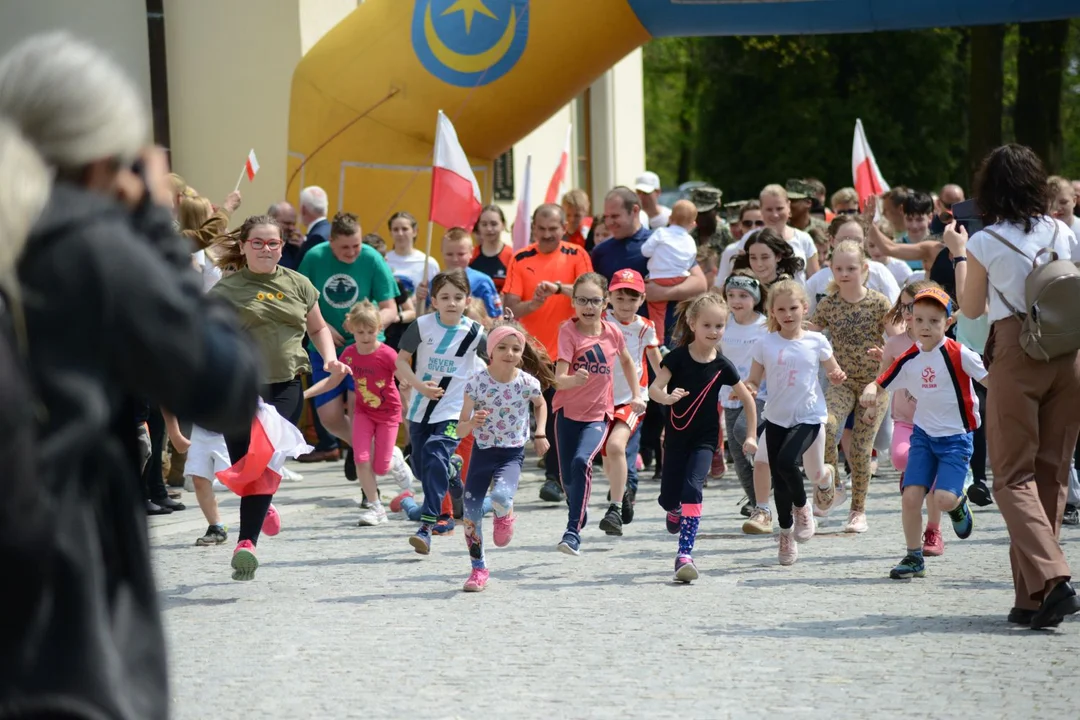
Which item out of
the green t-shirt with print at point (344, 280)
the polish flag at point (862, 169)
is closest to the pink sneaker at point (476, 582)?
the green t-shirt with print at point (344, 280)

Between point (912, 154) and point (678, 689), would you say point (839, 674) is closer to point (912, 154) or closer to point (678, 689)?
point (678, 689)

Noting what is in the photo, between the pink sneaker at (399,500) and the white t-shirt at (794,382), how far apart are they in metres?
2.55

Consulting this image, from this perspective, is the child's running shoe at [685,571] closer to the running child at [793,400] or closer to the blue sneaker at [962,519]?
the running child at [793,400]

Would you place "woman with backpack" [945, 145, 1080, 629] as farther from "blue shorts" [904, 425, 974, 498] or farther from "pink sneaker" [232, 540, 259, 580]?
"pink sneaker" [232, 540, 259, 580]

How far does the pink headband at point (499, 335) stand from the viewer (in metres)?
8.47

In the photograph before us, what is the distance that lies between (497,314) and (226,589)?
4011 millimetres

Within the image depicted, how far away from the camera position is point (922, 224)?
44.0 feet

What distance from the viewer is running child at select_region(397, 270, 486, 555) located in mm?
9570

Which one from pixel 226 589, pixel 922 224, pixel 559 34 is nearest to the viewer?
Answer: pixel 226 589

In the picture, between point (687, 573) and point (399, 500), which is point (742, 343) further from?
point (687, 573)

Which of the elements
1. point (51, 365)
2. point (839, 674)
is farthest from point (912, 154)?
point (51, 365)

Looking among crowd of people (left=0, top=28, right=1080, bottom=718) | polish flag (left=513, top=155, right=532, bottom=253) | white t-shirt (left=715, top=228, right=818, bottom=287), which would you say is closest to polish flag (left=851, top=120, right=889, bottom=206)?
crowd of people (left=0, top=28, right=1080, bottom=718)

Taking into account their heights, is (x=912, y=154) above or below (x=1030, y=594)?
above

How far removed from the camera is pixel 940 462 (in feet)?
26.4
